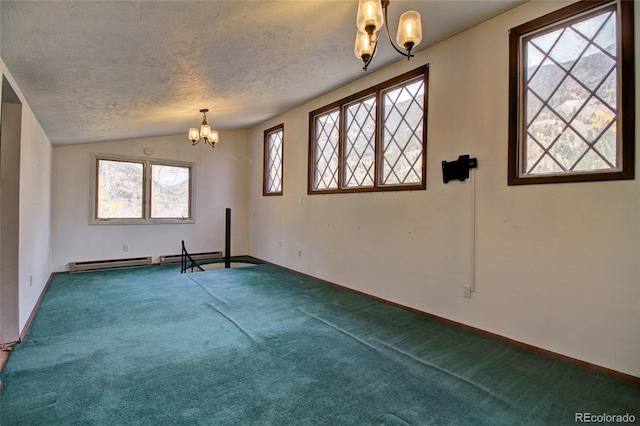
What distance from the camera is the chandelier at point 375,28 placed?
1.77 meters

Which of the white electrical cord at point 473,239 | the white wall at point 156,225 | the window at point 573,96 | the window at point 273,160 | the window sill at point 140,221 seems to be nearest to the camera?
the window at point 573,96

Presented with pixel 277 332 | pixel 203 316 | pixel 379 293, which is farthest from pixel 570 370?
pixel 203 316

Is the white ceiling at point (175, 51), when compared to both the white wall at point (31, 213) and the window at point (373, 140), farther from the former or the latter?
the window at point (373, 140)

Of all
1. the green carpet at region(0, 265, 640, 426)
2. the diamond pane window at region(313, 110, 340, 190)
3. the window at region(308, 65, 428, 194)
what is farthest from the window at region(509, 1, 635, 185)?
the diamond pane window at region(313, 110, 340, 190)

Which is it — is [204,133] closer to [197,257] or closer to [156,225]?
[156,225]

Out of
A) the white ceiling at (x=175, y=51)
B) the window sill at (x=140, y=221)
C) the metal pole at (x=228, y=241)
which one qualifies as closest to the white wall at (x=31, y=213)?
the white ceiling at (x=175, y=51)

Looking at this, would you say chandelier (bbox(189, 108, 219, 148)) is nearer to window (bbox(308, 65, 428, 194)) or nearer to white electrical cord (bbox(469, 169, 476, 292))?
window (bbox(308, 65, 428, 194))

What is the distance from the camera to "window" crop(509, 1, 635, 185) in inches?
83.3

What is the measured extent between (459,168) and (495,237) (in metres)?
0.74

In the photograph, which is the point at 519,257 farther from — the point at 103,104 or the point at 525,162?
the point at 103,104

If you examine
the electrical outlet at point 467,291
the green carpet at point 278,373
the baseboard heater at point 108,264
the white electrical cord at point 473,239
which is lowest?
the green carpet at point 278,373

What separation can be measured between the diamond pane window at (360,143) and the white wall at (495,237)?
0.23m

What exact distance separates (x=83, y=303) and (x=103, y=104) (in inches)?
90.8

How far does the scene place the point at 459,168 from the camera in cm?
298
